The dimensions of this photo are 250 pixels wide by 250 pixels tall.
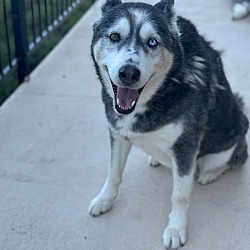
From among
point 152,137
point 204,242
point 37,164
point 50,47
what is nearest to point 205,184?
point 204,242

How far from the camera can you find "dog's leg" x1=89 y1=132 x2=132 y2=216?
309 centimetres

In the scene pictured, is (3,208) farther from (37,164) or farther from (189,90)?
(189,90)

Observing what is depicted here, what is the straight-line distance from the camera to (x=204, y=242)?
115 inches

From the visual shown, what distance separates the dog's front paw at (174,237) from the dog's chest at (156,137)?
1.34ft

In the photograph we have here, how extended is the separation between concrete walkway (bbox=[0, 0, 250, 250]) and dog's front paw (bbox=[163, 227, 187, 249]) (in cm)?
4

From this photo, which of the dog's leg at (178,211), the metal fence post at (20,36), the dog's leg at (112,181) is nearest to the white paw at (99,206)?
the dog's leg at (112,181)

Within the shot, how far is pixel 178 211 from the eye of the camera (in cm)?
299

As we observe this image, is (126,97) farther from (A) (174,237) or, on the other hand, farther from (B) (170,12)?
(A) (174,237)

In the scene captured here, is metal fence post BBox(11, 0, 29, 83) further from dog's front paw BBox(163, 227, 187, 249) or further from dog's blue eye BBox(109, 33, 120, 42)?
dog's front paw BBox(163, 227, 187, 249)

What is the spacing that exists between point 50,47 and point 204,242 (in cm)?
296

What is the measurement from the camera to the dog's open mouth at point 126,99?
259 cm

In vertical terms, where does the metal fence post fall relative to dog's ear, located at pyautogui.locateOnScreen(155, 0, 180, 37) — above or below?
below

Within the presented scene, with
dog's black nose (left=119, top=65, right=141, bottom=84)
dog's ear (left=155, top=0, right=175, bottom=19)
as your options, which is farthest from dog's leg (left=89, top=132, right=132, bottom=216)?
dog's ear (left=155, top=0, right=175, bottom=19)

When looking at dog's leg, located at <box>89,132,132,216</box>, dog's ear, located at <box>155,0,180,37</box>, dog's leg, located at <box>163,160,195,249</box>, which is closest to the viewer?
dog's ear, located at <box>155,0,180,37</box>
